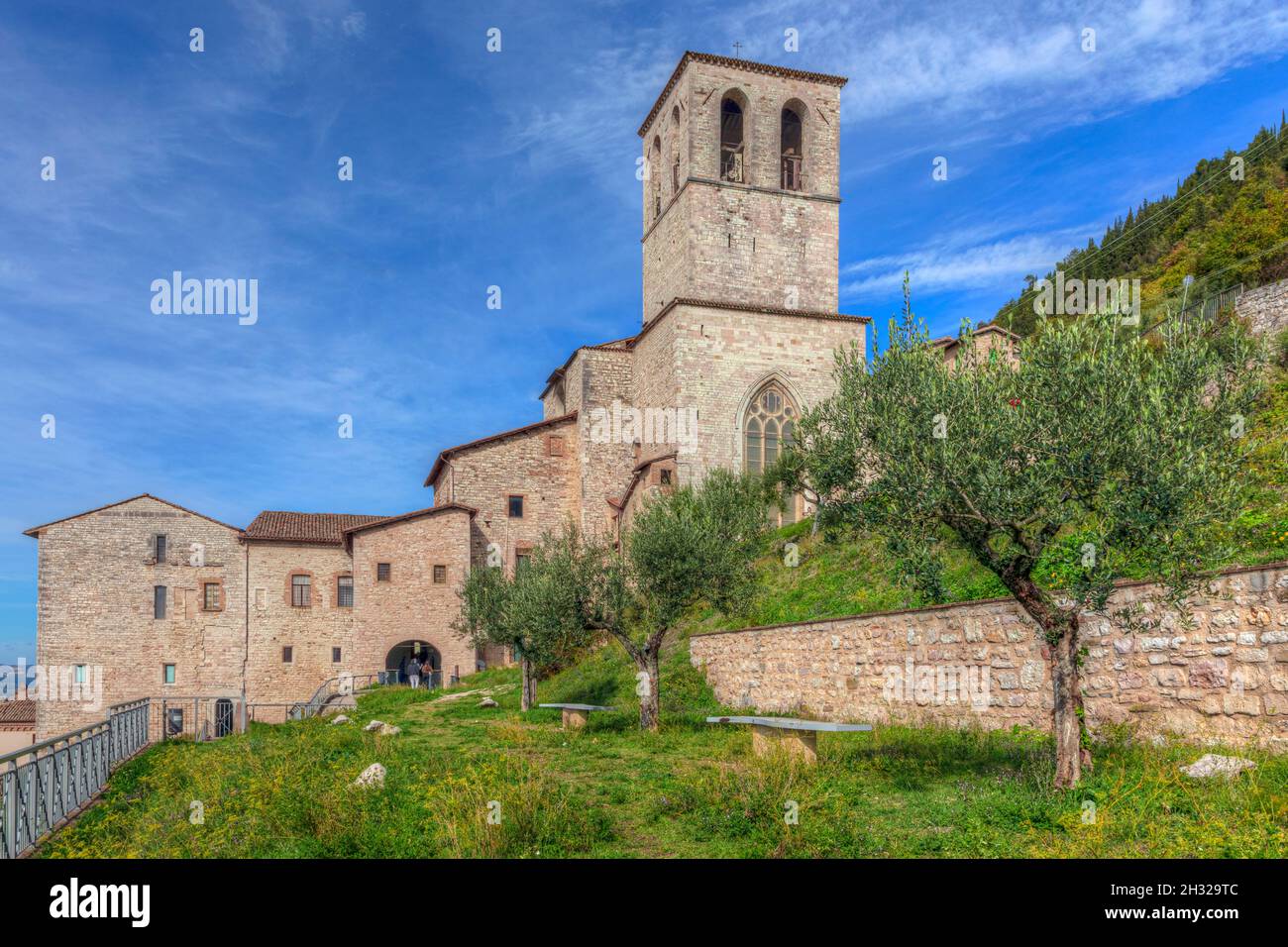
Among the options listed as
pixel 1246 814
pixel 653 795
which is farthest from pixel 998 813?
pixel 653 795

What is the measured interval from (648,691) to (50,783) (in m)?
9.67

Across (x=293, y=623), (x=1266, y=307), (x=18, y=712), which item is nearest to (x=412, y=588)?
(x=293, y=623)

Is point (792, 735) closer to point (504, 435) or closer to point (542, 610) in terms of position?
point (542, 610)

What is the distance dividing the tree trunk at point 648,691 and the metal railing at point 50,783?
8829 mm

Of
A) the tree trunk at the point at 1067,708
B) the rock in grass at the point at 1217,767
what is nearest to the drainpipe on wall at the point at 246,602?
the tree trunk at the point at 1067,708

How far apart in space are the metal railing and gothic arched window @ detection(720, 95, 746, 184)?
1251 inches

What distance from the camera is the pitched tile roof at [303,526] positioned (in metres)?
42.4

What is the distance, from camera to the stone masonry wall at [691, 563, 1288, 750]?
8.63 metres

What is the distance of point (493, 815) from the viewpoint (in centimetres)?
799

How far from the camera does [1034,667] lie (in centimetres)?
1145

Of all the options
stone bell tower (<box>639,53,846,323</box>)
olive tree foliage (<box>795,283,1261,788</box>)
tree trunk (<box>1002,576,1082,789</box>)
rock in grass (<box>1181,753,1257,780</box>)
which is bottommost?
rock in grass (<box>1181,753,1257,780</box>)

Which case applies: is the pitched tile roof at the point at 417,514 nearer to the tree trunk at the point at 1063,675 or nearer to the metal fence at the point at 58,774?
the metal fence at the point at 58,774

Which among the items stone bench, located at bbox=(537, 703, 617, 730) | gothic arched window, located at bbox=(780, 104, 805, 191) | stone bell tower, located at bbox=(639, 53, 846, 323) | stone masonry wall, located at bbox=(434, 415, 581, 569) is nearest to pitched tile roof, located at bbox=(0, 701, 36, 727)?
stone masonry wall, located at bbox=(434, 415, 581, 569)

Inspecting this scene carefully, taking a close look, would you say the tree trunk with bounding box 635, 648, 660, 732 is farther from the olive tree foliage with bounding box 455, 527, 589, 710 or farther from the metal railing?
the metal railing
